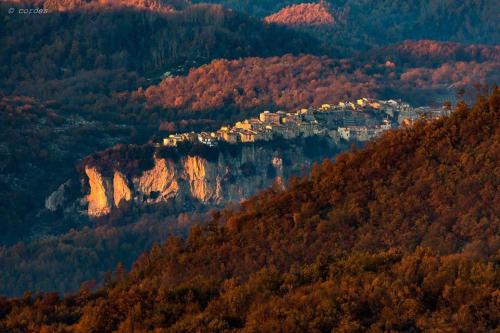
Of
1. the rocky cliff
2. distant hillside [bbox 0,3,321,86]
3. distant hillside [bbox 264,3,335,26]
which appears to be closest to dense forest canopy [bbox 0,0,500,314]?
distant hillside [bbox 0,3,321,86]

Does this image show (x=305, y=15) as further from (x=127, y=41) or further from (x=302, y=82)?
(x=302, y=82)

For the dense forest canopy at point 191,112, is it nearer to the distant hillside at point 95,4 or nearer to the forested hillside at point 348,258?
the forested hillside at point 348,258

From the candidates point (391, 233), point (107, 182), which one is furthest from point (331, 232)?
point (107, 182)

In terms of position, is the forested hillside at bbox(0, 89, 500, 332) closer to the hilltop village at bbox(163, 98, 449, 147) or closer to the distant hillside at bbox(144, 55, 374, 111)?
the hilltop village at bbox(163, 98, 449, 147)

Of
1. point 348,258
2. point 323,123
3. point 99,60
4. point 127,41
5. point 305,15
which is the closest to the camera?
point 348,258

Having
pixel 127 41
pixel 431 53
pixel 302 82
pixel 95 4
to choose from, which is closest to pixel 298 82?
pixel 302 82

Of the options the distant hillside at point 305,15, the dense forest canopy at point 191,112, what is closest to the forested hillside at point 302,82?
the dense forest canopy at point 191,112

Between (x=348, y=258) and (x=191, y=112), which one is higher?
(x=348, y=258)
